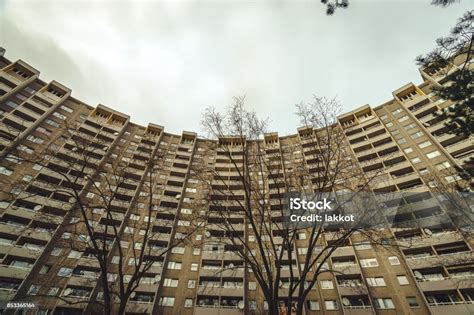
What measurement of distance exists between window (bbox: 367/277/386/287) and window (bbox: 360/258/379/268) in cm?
149

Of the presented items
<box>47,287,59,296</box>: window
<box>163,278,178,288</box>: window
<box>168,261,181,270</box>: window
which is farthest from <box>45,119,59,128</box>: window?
<box>163,278,178,288</box>: window

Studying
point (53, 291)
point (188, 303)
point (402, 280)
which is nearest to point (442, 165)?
point (402, 280)

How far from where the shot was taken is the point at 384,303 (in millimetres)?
22688

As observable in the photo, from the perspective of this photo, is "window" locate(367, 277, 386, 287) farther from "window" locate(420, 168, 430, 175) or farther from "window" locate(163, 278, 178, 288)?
"window" locate(163, 278, 178, 288)

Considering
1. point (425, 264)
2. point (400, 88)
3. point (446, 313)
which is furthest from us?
point (400, 88)

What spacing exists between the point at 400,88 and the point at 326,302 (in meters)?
42.0

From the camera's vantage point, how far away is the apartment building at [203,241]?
72.7ft

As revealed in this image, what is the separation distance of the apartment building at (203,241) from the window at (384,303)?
0.31 ft

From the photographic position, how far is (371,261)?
2592 centimetres

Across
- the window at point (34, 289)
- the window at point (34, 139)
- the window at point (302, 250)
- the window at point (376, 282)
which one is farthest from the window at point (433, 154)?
the window at point (34, 139)

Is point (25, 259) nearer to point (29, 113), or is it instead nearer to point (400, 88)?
point (29, 113)

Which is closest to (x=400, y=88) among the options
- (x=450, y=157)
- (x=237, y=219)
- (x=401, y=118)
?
(x=401, y=118)

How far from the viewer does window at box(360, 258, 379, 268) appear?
25611 millimetres

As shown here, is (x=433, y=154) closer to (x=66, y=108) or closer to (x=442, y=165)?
(x=442, y=165)
